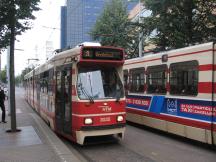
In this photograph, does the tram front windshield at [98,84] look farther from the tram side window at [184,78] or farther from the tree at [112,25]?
the tree at [112,25]

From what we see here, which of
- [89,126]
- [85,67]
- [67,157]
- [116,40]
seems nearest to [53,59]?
[85,67]

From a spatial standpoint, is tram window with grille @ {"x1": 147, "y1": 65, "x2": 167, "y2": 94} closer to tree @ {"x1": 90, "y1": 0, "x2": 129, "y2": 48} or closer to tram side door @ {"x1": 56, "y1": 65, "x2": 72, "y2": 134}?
tram side door @ {"x1": 56, "y1": 65, "x2": 72, "y2": 134}

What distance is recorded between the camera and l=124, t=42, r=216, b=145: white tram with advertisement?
10547 millimetres

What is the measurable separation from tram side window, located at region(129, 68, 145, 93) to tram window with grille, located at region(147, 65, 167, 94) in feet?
2.02

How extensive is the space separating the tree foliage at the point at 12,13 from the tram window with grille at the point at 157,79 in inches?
180

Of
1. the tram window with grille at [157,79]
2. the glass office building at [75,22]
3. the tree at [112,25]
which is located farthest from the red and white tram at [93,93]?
the tree at [112,25]

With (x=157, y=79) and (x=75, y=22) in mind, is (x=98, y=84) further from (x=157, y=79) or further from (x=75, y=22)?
(x=75, y=22)

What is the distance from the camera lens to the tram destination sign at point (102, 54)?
36.6ft

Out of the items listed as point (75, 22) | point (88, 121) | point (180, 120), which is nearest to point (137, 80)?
point (180, 120)

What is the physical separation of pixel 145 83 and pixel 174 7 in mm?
6143

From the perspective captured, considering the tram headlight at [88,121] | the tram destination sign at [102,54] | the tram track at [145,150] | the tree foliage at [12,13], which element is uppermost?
the tree foliage at [12,13]

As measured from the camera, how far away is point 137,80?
627 inches

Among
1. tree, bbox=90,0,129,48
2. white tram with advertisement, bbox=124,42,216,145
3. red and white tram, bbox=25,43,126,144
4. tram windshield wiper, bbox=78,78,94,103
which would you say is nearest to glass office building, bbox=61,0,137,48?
tree, bbox=90,0,129,48

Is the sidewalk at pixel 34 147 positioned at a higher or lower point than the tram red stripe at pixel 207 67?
lower
